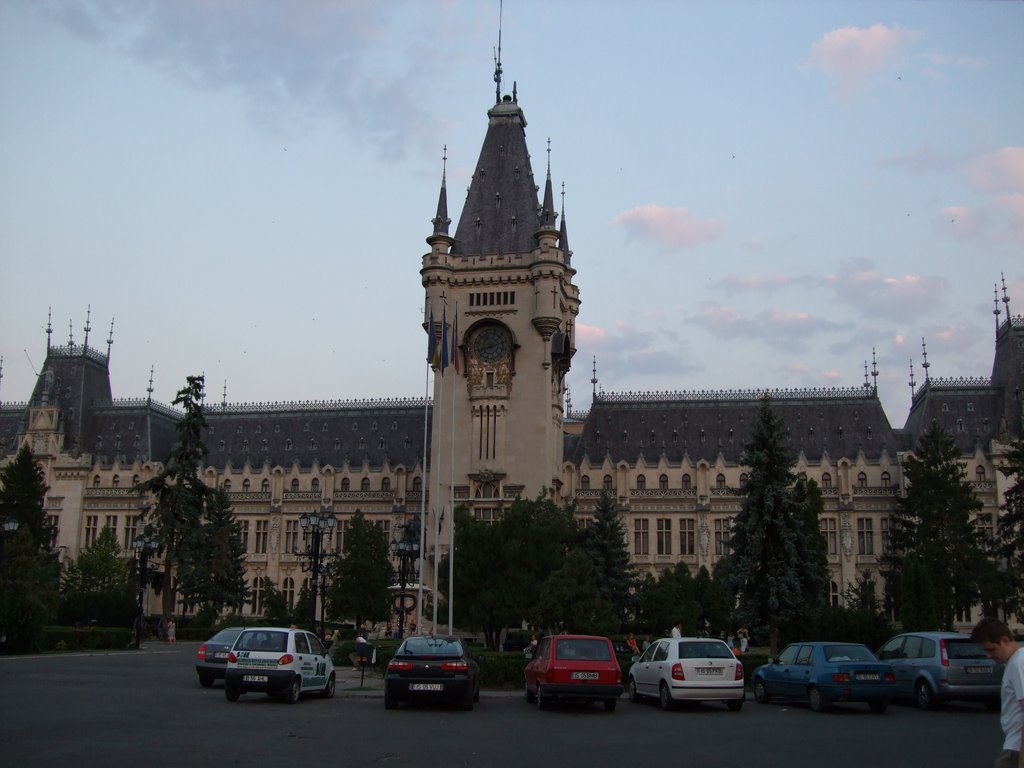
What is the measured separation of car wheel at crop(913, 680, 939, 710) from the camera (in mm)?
22562

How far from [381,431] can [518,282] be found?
20.7 m

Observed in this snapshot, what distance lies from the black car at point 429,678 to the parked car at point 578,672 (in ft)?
5.61

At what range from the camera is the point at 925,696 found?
22.8 m

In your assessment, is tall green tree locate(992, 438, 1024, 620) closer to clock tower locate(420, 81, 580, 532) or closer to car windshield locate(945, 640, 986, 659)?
clock tower locate(420, 81, 580, 532)

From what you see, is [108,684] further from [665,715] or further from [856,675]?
[856,675]

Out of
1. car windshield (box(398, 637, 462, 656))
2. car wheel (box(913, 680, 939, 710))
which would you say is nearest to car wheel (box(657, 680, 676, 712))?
car windshield (box(398, 637, 462, 656))

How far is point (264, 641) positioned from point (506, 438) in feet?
146

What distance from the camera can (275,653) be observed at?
21.8m

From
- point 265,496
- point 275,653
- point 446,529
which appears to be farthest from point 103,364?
point 275,653

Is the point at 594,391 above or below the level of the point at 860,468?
above

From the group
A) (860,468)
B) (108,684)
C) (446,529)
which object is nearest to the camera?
(108,684)

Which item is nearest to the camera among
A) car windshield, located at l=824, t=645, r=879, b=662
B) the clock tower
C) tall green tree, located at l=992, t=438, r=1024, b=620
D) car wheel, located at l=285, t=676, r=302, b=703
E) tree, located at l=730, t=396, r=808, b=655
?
car wheel, located at l=285, t=676, r=302, b=703

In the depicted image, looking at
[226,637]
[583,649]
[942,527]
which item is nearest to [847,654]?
[583,649]

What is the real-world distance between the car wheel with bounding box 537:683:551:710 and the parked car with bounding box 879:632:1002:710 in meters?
8.05
